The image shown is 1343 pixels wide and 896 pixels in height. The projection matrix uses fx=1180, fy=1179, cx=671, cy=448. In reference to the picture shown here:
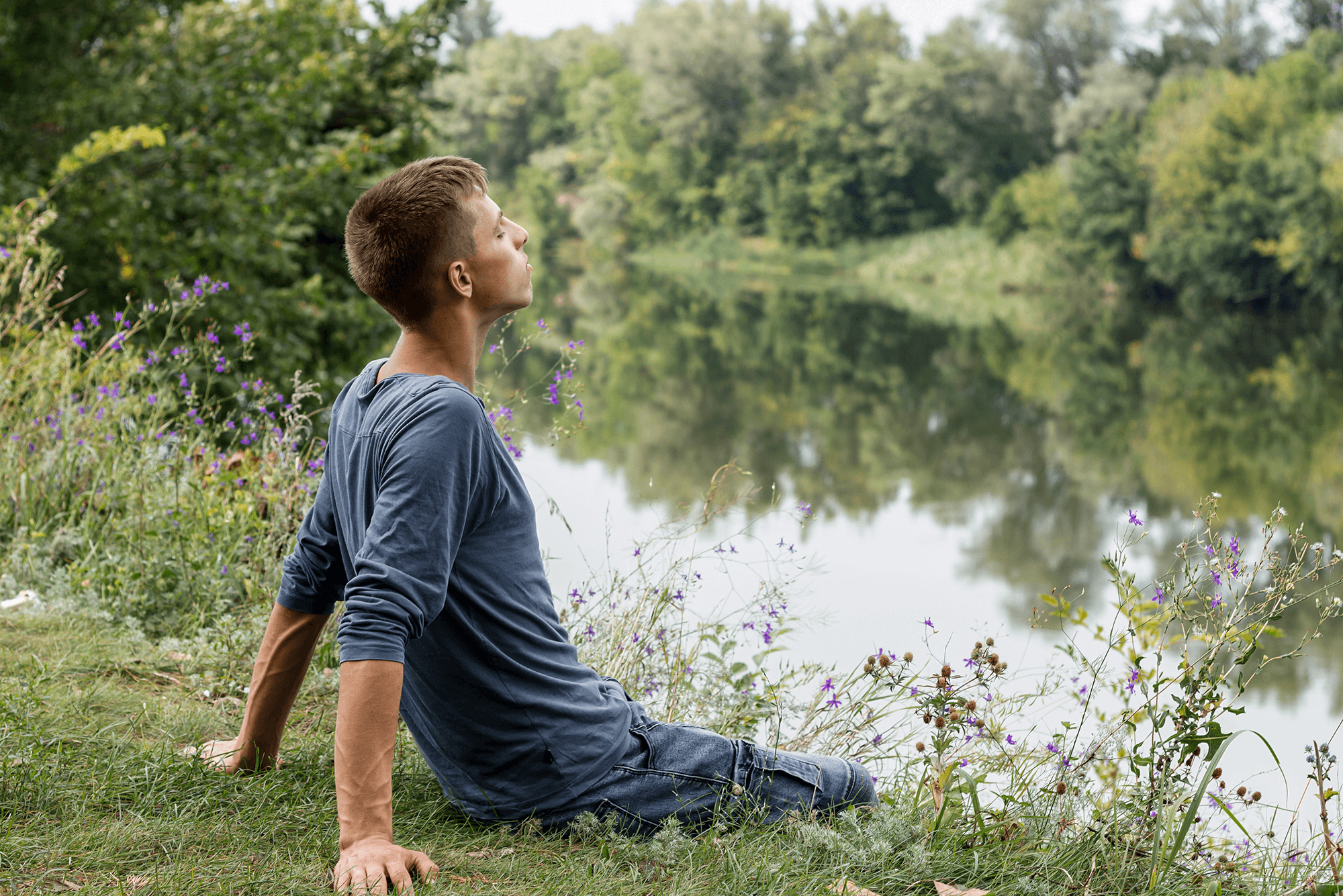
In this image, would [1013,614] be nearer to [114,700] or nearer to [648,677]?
[648,677]

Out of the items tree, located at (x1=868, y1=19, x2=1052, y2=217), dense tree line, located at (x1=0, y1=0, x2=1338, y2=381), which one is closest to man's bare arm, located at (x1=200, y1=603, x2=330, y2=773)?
dense tree line, located at (x1=0, y1=0, x2=1338, y2=381)

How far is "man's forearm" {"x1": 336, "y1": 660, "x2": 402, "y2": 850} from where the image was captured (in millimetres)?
1908

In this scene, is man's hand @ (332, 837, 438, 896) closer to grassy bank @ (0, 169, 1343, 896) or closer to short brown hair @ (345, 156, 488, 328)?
grassy bank @ (0, 169, 1343, 896)

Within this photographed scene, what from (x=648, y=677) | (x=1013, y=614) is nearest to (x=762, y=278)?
(x=1013, y=614)

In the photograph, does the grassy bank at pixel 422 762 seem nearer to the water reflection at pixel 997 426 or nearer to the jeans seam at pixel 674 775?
the jeans seam at pixel 674 775

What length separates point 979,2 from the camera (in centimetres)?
4866

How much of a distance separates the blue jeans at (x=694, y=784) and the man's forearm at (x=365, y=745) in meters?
0.46

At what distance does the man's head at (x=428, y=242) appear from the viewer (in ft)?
6.90

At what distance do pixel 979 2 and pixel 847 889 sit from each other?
51766mm

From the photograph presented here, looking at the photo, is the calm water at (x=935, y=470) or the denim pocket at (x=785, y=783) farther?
the calm water at (x=935, y=470)

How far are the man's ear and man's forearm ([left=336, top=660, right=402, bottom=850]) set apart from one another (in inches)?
26.5

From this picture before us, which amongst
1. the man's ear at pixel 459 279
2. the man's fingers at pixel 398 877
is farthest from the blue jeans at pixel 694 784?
the man's ear at pixel 459 279

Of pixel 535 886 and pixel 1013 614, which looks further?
pixel 1013 614

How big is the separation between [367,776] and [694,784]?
2.30 feet
